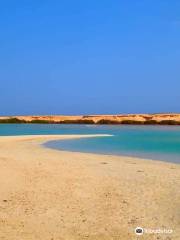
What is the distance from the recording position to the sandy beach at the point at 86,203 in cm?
640

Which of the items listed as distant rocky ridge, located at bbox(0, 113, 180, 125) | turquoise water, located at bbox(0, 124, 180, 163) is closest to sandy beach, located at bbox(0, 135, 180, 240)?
turquoise water, located at bbox(0, 124, 180, 163)

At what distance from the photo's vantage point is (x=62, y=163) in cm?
1444

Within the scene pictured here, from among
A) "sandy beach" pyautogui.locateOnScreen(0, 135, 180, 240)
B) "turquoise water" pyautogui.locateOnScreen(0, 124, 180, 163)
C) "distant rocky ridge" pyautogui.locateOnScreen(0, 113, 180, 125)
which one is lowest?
"turquoise water" pyautogui.locateOnScreen(0, 124, 180, 163)

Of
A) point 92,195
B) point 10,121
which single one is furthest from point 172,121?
point 92,195

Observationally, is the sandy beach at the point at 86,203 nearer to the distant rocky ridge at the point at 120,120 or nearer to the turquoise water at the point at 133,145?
the turquoise water at the point at 133,145

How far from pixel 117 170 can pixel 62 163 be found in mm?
2336

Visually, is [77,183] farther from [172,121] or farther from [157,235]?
[172,121]

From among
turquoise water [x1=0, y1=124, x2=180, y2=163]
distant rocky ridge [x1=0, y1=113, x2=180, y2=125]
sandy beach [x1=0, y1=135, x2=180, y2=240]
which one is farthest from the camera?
distant rocky ridge [x1=0, y1=113, x2=180, y2=125]

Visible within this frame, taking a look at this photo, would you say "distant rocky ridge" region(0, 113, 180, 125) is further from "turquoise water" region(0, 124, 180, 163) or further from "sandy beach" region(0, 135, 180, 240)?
"sandy beach" region(0, 135, 180, 240)

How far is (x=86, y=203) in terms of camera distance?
809 cm

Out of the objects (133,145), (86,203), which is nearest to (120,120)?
(133,145)

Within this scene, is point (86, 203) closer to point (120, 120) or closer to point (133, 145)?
point (133, 145)

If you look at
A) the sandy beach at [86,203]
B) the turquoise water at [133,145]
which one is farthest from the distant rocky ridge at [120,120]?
the sandy beach at [86,203]

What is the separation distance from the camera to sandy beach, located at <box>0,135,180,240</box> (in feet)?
21.0
